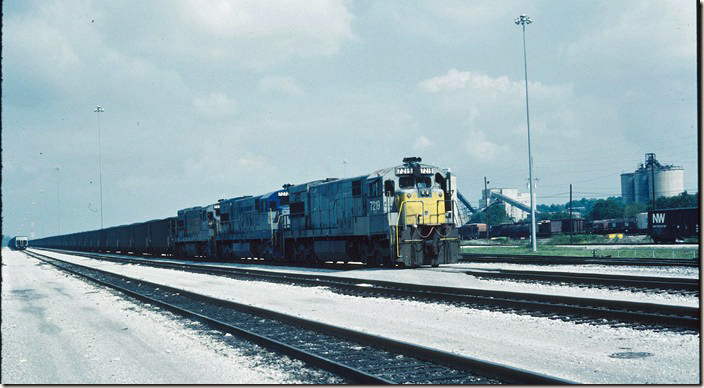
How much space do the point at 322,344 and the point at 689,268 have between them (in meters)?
15.8

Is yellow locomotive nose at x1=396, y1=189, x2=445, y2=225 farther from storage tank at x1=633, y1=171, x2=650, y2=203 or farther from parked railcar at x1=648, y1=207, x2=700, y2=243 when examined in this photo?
storage tank at x1=633, y1=171, x2=650, y2=203

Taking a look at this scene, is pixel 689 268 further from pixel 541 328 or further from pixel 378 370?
pixel 378 370

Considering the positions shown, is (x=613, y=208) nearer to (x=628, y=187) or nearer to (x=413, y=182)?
(x=628, y=187)

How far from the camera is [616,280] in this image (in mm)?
15664

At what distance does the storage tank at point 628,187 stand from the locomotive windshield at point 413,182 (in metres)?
93.5

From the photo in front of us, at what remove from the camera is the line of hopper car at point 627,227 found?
4431 cm

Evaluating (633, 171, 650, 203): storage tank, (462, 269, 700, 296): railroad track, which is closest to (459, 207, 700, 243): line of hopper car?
(462, 269, 700, 296): railroad track

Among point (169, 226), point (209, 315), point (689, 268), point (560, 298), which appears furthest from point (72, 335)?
point (169, 226)

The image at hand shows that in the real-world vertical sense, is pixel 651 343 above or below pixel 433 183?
below

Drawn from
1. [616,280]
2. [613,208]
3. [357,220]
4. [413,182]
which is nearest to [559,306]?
[616,280]

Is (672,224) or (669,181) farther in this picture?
(669,181)

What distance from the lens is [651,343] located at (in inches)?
336

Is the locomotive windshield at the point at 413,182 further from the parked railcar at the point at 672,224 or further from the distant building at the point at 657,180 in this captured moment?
the distant building at the point at 657,180

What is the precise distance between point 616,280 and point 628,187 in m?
105
